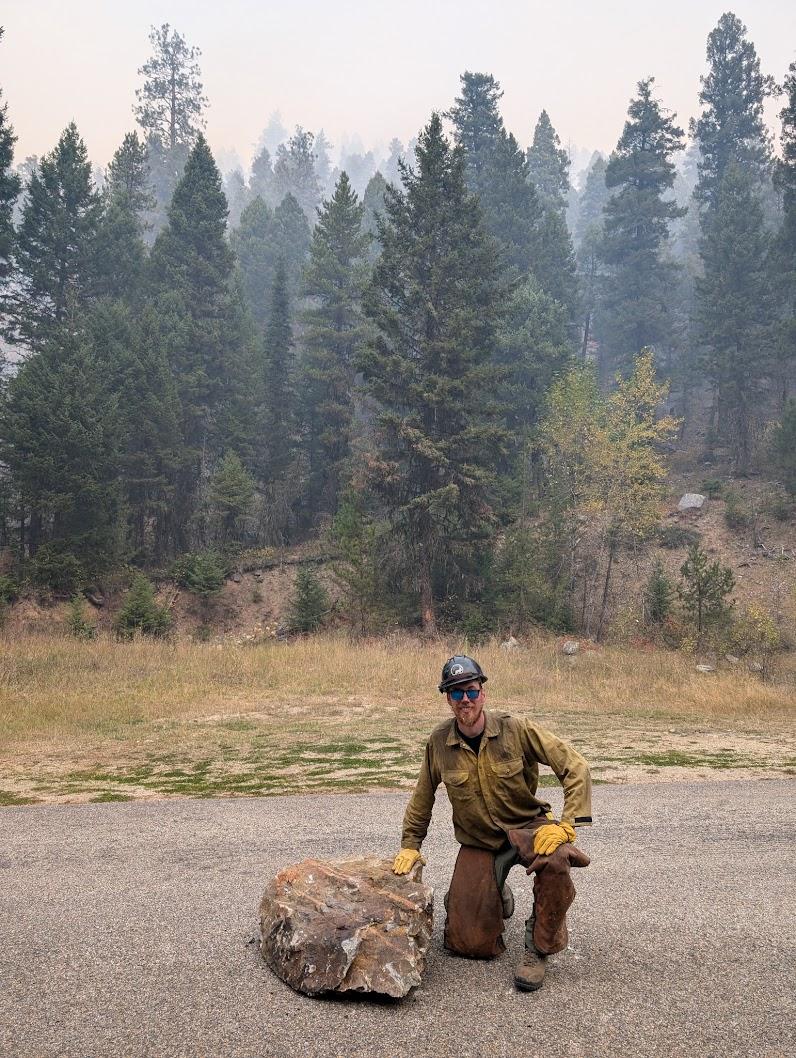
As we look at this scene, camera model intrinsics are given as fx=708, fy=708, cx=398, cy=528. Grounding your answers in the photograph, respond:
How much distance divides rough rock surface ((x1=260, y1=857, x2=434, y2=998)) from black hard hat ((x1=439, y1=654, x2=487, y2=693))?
1368 millimetres

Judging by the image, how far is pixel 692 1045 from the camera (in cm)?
375

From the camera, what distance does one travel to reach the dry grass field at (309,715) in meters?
9.77

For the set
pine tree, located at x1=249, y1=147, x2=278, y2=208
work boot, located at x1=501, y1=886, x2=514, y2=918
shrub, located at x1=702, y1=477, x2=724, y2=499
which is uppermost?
pine tree, located at x1=249, y1=147, x2=278, y2=208

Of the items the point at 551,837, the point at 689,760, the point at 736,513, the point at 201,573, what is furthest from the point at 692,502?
the point at 551,837

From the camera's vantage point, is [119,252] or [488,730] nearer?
[488,730]

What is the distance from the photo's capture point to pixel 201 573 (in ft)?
104

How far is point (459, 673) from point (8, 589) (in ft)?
87.5

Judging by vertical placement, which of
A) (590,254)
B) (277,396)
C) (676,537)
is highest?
(590,254)

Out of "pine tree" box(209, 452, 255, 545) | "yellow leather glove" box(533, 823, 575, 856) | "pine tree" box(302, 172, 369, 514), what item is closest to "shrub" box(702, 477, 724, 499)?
"pine tree" box(302, 172, 369, 514)

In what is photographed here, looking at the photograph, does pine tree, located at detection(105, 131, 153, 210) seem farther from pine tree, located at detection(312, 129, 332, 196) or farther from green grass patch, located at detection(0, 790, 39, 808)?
pine tree, located at detection(312, 129, 332, 196)

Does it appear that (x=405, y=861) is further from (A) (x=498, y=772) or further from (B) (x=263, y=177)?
(B) (x=263, y=177)

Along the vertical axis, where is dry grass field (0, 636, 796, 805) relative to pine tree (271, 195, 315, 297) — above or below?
below

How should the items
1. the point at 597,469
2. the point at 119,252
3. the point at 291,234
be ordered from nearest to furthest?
1. the point at 597,469
2. the point at 119,252
3. the point at 291,234

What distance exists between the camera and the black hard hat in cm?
452
